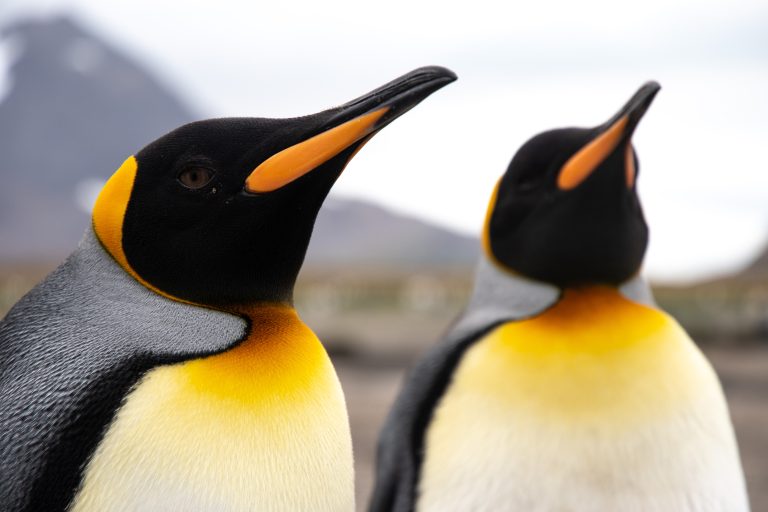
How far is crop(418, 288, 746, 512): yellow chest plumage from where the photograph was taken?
1900mm

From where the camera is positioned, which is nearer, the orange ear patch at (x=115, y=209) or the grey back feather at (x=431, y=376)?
the orange ear patch at (x=115, y=209)

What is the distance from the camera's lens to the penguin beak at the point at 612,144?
1.86 metres

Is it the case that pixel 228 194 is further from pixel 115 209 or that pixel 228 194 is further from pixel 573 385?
pixel 573 385

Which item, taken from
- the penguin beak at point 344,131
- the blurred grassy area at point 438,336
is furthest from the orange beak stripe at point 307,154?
the blurred grassy area at point 438,336

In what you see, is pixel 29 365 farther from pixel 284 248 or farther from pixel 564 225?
pixel 564 225

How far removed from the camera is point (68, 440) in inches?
40.3

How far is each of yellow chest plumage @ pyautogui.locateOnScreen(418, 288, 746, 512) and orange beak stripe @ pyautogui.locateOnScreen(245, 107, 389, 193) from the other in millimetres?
1035

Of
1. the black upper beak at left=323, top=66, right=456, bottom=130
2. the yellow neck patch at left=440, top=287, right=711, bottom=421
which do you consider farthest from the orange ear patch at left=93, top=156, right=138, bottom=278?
the yellow neck patch at left=440, top=287, right=711, bottom=421

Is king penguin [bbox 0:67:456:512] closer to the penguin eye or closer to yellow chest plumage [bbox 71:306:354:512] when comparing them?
yellow chest plumage [bbox 71:306:354:512]

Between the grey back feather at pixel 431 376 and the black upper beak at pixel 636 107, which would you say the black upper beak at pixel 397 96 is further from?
the grey back feather at pixel 431 376

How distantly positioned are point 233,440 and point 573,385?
43.2 inches

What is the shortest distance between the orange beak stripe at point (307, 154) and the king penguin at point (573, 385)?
976mm

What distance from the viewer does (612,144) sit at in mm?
1935

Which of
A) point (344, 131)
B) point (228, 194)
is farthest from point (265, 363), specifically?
point (344, 131)
